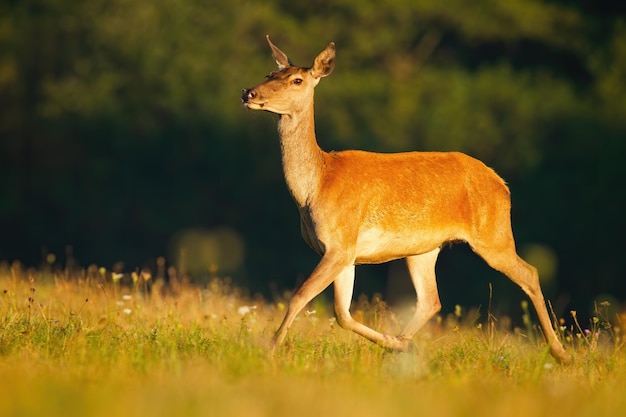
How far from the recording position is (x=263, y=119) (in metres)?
25.7

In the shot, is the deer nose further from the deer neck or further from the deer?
the deer neck

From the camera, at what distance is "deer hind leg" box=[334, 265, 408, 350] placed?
25.7 ft

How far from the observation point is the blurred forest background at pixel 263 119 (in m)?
23.5

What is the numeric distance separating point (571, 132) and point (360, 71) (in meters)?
5.76

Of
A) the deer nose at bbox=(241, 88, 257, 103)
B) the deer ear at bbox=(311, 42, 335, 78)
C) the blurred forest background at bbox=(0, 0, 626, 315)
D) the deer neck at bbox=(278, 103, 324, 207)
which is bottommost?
the blurred forest background at bbox=(0, 0, 626, 315)

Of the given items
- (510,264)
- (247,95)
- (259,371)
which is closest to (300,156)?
(247,95)

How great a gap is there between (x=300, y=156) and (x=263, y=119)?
17.6 m

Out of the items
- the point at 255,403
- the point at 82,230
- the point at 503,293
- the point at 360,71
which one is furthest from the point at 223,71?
the point at 255,403

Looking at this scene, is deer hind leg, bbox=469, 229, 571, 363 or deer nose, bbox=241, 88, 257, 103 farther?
deer hind leg, bbox=469, 229, 571, 363

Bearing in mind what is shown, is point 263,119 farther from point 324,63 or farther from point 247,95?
point 247,95

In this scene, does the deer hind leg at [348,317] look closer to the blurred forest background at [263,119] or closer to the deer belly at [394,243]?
the deer belly at [394,243]

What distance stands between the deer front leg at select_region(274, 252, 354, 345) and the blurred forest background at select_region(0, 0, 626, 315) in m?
15.1

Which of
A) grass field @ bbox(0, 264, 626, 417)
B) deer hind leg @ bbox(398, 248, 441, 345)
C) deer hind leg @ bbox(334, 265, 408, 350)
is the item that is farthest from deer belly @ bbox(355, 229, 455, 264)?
grass field @ bbox(0, 264, 626, 417)

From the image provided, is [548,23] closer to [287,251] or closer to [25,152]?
[287,251]
